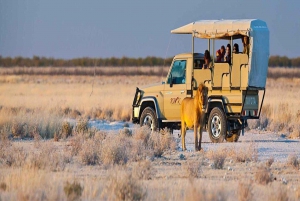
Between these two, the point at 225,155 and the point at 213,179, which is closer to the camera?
the point at 213,179

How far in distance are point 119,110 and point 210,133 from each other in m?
12.7

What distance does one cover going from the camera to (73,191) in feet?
40.3

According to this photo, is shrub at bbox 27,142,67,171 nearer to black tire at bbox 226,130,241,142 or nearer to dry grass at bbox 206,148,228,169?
dry grass at bbox 206,148,228,169

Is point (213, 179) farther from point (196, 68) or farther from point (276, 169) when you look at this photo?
point (196, 68)

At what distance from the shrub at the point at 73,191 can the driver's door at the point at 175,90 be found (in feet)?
38.8

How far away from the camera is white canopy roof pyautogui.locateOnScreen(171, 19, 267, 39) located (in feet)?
75.3

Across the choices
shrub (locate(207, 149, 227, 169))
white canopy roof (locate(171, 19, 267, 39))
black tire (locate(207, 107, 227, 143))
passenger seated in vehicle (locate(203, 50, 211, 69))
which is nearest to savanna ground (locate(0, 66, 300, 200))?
shrub (locate(207, 149, 227, 169))

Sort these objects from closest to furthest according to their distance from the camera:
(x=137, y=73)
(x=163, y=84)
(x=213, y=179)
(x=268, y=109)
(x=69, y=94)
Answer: (x=213, y=179)
(x=163, y=84)
(x=268, y=109)
(x=69, y=94)
(x=137, y=73)

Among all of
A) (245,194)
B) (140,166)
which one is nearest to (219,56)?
(140,166)

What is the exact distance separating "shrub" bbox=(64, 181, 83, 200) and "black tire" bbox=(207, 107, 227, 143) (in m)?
11.1

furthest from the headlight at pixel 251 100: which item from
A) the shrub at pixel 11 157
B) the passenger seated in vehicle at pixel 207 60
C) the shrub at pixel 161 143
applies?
the shrub at pixel 11 157

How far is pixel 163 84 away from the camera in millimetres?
24875

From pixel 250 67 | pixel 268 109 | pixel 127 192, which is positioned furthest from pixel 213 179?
pixel 268 109

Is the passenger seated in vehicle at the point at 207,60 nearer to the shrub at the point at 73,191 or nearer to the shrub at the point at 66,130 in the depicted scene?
the shrub at the point at 66,130
